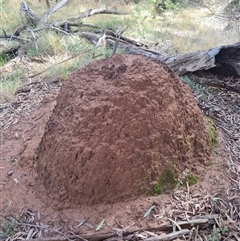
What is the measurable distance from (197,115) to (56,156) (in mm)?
980

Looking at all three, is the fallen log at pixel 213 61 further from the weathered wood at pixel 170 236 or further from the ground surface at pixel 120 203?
the weathered wood at pixel 170 236

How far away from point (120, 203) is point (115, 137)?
370mm

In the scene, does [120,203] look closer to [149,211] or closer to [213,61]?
[149,211]

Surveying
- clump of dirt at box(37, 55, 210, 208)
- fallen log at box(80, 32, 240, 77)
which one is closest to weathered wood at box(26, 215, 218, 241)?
clump of dirt at box(37, 55, 210, 208)

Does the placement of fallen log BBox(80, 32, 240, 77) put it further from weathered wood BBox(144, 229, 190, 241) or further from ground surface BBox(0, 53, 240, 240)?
weathered wood BBox(144, 229, 190, 241)

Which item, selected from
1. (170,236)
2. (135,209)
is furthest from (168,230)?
(135,209)

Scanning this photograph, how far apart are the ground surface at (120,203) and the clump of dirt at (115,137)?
2.8 inches

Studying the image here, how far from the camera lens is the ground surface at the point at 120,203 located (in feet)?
5.61

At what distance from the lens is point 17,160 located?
223cm

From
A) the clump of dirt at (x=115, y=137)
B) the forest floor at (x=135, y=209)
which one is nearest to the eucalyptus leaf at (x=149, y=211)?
the forest floor at (x=135, y=209)

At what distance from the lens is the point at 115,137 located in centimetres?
183

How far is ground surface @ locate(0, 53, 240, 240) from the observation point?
1711mm

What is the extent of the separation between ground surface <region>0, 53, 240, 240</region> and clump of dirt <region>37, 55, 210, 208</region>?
71 millimetres

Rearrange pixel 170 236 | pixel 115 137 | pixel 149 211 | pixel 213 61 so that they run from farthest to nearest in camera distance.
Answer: pixel 213 61, pixel 115 137, pixel 149 211, pixel 170 236
